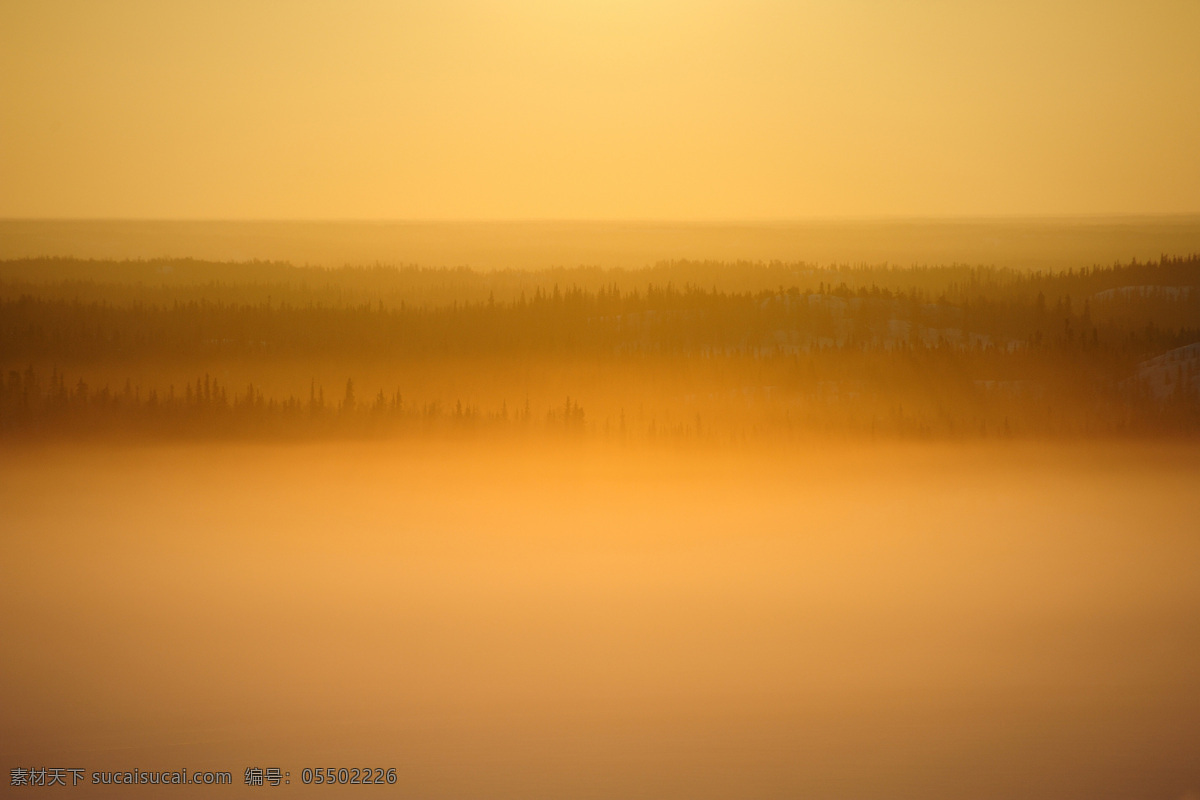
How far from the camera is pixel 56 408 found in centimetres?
725

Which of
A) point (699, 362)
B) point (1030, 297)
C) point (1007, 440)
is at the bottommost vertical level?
point (1007, 440)

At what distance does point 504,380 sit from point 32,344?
3592 millimetres

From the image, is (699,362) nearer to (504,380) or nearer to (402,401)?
(504,380)

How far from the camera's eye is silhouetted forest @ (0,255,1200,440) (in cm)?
704

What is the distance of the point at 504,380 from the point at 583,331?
719 mm

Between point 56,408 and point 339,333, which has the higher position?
point 339,333

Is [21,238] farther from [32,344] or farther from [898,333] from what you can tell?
[898,333]

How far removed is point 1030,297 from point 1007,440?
3.58 ft

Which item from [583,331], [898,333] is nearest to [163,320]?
[583,331]

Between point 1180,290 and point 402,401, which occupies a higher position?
point 1180,290

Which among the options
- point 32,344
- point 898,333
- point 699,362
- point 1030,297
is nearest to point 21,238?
point 32,344

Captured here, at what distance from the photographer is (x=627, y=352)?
708cm

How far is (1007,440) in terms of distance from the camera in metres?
7.20

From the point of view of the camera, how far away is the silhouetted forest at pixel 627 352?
704 cm
